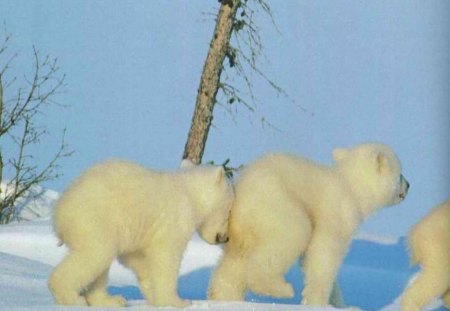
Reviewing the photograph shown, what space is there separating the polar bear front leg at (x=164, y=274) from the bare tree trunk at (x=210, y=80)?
804 centimetres

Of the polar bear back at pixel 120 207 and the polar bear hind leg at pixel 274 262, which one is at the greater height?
the polar bear back at pixel 120 207

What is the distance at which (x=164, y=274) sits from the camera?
6.28 meters

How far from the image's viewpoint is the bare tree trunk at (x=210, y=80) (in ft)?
47.4

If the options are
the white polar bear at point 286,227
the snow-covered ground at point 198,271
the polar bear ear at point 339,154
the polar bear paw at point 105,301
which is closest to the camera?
the polar bear paw at point 105,301

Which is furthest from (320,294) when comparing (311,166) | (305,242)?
(311,166)

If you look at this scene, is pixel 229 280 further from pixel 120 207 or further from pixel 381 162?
pixel 381 162

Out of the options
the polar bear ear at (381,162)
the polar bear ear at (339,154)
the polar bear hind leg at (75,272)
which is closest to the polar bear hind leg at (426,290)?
the polar bear ear at (381,162)

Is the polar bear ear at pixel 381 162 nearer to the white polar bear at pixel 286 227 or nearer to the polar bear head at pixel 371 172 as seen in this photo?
the polar bear head at pixel 371 172

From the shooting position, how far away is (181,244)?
21.1ft

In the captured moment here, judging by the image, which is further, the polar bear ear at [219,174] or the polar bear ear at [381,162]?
the polar bear ear at [381,162]

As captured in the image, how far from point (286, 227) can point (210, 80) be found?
8067mm

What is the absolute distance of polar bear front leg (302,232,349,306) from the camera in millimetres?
6934

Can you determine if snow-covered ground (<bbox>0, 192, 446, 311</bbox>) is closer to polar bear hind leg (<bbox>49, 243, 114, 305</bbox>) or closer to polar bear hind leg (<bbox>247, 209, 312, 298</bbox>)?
polar bear hind leg (<bbox>49, 243, 114, 305</bbox>)

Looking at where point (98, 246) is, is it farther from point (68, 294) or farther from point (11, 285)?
point (11, 285)
